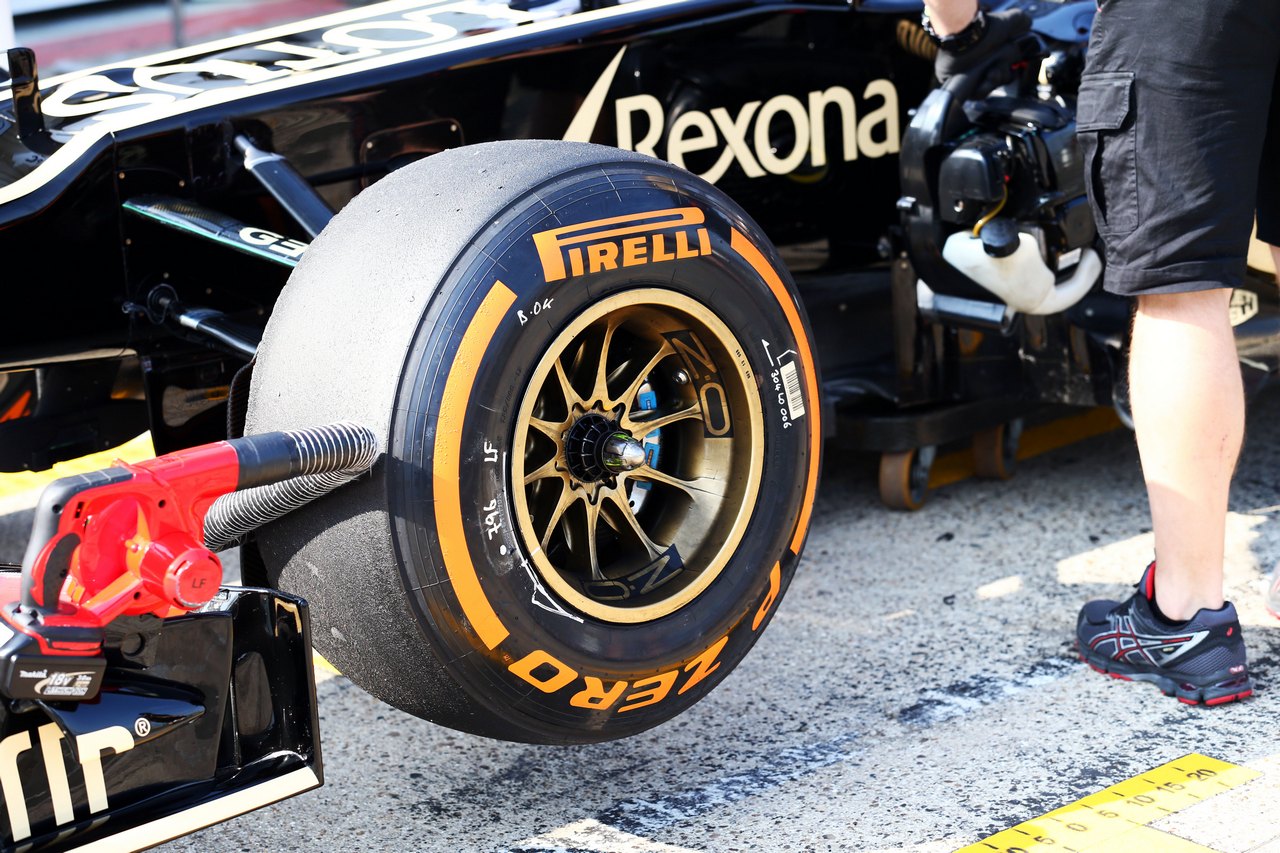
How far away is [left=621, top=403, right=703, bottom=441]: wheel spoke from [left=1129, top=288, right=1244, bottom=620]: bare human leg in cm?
91

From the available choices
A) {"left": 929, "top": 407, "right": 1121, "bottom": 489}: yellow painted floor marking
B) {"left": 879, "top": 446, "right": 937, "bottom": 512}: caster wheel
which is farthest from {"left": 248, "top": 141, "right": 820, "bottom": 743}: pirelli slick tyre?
{"left": 929, "top": 407, "right": 1121, "bottom": 489}: yellow painted floor marking

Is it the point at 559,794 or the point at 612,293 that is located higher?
the point at 612,293

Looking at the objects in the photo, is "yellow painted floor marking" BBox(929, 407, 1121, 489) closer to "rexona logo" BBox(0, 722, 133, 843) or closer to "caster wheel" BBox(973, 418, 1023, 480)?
"caster wheel" BBox(973, 418, 1023, 480)

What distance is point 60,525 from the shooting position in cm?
192

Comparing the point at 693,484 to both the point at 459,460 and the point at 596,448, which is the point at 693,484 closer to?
the point at 596,448

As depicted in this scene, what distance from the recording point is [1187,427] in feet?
9.46

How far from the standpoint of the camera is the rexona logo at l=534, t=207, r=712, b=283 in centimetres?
227

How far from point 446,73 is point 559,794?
4.46ft

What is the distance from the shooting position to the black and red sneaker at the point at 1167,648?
291 centimetres

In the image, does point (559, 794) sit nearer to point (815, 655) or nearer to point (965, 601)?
point (815, 655)

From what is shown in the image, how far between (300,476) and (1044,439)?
2.92 meters

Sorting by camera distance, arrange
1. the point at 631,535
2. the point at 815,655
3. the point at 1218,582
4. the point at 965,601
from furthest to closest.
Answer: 1. the point at 965,601
2. the point at 815,655
3. the point at 1218,582
4. the point at 631,535

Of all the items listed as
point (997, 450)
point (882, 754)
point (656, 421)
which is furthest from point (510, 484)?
point (997, 450)

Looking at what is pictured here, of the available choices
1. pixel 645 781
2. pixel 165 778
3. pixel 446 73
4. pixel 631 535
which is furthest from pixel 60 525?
pixel 446 73
